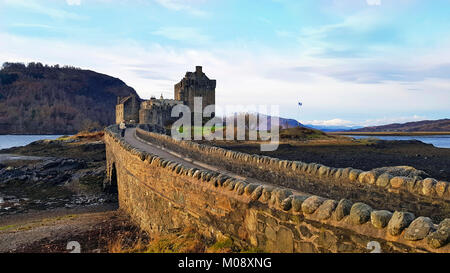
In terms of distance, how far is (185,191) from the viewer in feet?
22.6

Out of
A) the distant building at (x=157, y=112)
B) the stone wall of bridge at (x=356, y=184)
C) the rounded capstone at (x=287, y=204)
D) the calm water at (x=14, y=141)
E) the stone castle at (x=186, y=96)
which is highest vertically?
the stone castle at (x=186, y=96)

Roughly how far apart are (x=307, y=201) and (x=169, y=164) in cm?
483

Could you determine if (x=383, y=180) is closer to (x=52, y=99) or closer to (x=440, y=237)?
(x=440, y=237)

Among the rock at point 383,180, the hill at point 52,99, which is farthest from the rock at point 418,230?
the hill at point 52,99

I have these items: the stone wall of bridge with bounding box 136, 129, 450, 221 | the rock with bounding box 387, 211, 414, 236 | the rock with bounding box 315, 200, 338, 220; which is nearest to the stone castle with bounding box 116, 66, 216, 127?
the stone wall of bridge with bounding box 136, 129, 450, 221

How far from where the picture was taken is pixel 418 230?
9.88 feet

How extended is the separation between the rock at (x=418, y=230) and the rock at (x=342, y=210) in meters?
0.70

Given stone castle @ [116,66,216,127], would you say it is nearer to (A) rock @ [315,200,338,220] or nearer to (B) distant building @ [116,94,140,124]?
(B) distant building @ [116,94,140,124]

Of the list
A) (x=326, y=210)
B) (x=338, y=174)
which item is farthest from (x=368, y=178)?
(x=326, y=210)

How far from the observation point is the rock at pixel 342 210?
3629 millimetres

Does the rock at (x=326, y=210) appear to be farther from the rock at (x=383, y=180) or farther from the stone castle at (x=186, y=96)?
the stone castle at (x=186, y=96)

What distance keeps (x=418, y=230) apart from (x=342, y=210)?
2.73 feet
